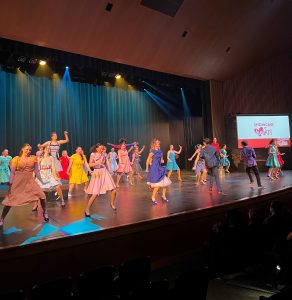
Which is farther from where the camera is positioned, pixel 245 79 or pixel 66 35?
pixel 245 79

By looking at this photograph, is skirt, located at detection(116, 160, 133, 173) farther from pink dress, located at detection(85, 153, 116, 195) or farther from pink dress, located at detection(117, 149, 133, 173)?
pink dress, located at detection(85, 153, 116, 195)

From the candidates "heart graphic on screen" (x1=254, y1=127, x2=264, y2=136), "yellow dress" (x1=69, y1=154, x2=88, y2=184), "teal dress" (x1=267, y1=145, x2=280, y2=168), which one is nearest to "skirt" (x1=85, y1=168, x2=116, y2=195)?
"yellow dress" (x1=69, y1=154, x2=88, y2=184)

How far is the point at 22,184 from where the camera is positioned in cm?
517

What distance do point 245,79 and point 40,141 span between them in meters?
10.9

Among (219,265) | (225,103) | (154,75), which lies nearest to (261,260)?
(219,265)

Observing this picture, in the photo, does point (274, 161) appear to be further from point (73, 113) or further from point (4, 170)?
point (73, 113)

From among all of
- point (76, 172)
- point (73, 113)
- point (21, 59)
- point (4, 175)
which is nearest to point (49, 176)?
point (76, 172)

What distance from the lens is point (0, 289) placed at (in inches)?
129

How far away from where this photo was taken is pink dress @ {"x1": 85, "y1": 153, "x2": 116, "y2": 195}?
5945 millimetres

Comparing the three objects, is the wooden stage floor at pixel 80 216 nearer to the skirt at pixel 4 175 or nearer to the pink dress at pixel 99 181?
the pink dress at pixel 99 181

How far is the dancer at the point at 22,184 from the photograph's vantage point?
5.05 m

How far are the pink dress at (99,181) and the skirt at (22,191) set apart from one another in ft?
3.26

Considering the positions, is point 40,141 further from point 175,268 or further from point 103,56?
point 175,268

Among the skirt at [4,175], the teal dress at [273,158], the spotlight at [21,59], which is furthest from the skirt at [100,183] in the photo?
the spotlight at [21,59]
